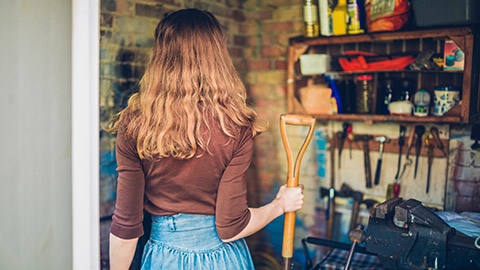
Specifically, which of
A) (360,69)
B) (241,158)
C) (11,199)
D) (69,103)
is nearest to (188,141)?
(241,158)

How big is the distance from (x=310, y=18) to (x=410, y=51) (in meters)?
0.63

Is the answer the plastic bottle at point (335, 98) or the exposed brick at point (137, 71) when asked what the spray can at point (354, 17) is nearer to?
the plastic bottle at point (335, 98)

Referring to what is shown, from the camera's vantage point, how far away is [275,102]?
3.13 metres

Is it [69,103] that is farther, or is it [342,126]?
[342,126]

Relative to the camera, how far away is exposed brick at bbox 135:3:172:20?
7.76 feet

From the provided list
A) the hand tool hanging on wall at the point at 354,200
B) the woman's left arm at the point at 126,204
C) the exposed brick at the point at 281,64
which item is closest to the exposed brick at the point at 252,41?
the exposed brick at the point at 281,64

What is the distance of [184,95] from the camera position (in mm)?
1429

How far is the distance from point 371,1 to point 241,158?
5.06 ft

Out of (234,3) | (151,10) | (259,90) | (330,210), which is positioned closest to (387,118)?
(330,210)

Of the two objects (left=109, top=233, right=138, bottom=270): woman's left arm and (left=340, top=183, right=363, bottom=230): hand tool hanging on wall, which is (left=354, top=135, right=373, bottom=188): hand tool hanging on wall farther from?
(left=109, top=233, right=138, bottom=270): woman's left arm

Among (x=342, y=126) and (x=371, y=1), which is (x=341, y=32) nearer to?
(x=371, y=1)

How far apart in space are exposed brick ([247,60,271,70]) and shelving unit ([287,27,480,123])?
305mm

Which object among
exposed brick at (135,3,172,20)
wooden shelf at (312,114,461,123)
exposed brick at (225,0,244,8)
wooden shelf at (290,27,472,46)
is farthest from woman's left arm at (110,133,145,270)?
exposed brick at (225,0,244,8)

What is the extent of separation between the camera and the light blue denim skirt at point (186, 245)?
1558 mm
